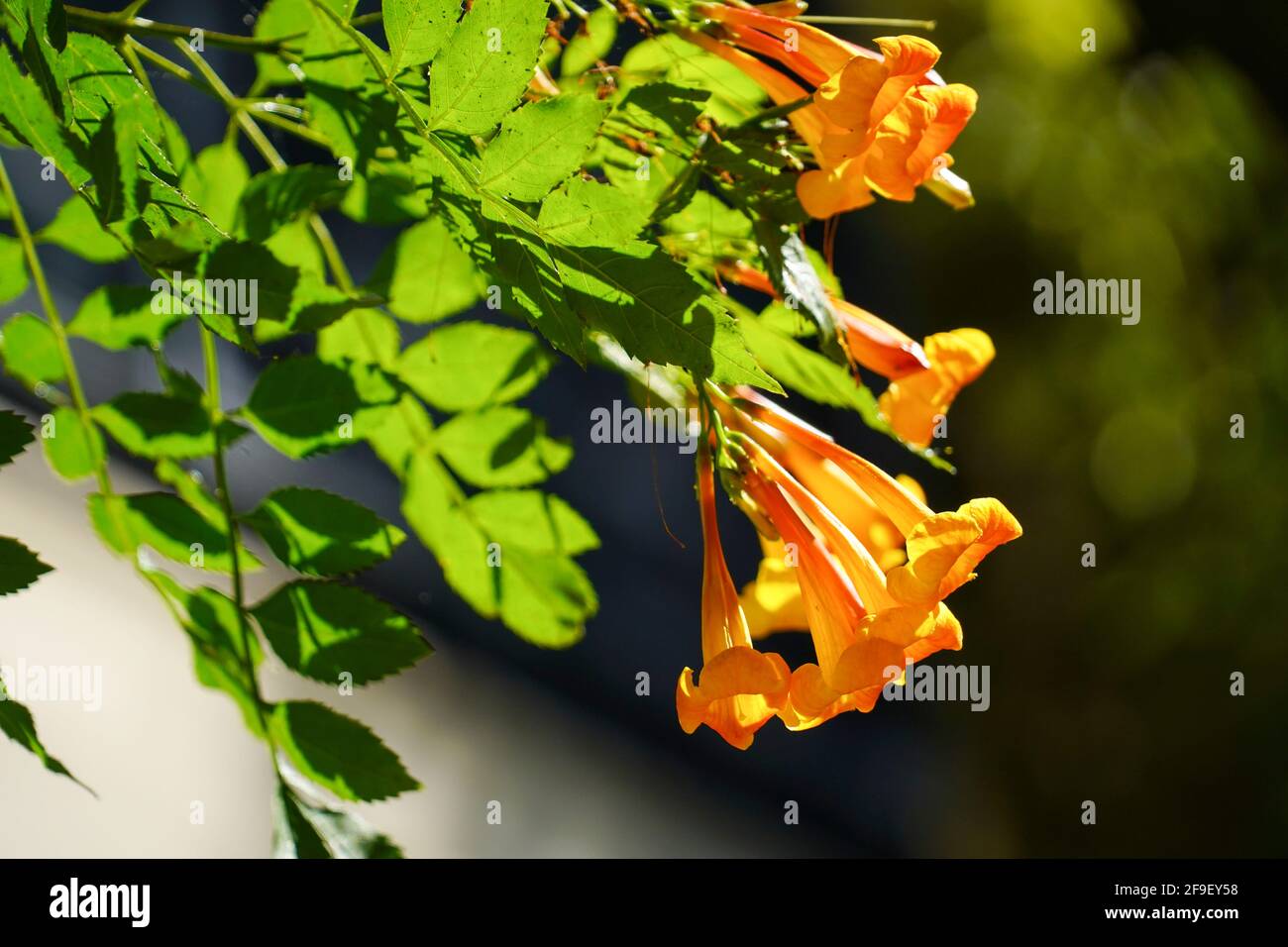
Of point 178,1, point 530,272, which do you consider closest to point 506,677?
point 178,1

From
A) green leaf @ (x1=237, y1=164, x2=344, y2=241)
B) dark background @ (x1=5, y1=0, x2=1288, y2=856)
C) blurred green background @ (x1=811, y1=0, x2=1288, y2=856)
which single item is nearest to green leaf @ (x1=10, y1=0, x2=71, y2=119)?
green leaf @ (x1=237, y1=164, x2=344, y2=241)

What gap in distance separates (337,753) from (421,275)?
0.73ft

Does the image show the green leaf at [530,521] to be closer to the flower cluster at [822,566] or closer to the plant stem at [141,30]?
the flower cluster at [822,566]

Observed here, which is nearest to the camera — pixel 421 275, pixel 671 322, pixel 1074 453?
pixel 671 322

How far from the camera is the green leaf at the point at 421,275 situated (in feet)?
1.72

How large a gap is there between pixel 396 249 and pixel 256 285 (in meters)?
0.14

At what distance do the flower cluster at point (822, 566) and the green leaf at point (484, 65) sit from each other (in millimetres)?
127

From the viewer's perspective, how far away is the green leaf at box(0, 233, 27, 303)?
47cm

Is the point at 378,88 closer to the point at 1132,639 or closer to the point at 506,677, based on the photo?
the point at 1132,639

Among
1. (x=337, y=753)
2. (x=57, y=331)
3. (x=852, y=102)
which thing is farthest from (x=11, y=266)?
(x=852, y=102)

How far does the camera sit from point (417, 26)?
0.35 metres

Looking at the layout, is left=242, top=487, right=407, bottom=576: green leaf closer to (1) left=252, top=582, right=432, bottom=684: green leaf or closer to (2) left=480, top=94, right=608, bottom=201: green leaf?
(1) left=252, top=582, right=432, bottom=684: green leaf

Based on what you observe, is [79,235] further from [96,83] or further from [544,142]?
[544,142]

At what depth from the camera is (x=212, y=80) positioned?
1.46ft
